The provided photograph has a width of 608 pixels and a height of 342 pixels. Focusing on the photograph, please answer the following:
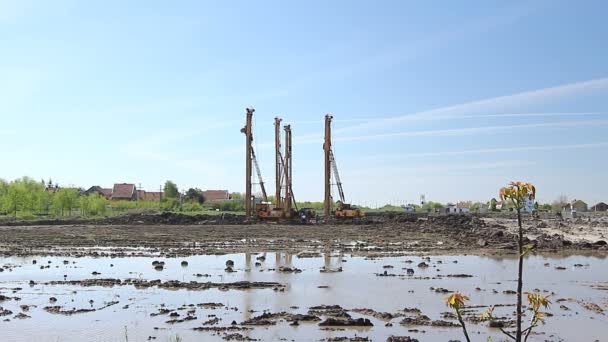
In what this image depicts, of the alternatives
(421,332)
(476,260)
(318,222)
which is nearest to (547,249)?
(476,260)

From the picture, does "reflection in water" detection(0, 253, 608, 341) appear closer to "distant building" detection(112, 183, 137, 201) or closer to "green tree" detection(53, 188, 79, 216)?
"green tree" detection(53, 188, 79, 216)

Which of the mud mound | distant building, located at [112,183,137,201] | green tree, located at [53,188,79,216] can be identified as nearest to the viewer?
the mud mound

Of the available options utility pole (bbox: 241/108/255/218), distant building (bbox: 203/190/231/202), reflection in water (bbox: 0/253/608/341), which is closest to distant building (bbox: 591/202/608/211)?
distant building (bbox: 203/190/231/202)

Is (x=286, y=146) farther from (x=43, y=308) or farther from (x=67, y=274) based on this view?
(x=43, y=308)

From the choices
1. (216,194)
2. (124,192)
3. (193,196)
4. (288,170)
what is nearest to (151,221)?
(288,170)

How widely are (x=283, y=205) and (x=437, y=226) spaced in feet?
66.4

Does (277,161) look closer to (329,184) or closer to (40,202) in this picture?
(329,184)

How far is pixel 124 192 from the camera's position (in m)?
132

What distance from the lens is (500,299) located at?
54.5ft

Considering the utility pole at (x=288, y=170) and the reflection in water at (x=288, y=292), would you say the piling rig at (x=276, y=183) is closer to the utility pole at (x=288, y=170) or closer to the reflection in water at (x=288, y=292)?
the utility pole at (x=288, y=170)

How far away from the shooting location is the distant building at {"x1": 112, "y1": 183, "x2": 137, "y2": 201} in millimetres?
130000

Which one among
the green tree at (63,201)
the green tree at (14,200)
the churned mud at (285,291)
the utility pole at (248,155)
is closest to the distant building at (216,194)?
the green tree at (63,201)

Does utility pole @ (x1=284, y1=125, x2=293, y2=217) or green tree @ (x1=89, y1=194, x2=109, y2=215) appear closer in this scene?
utility pole @ (x1=284, y1=125, x2=293, y2=217)

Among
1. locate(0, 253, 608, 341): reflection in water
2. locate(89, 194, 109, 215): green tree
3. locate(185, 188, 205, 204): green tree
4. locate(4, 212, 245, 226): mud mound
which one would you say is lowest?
locate(0, 253, 608, 341): reflection in water
